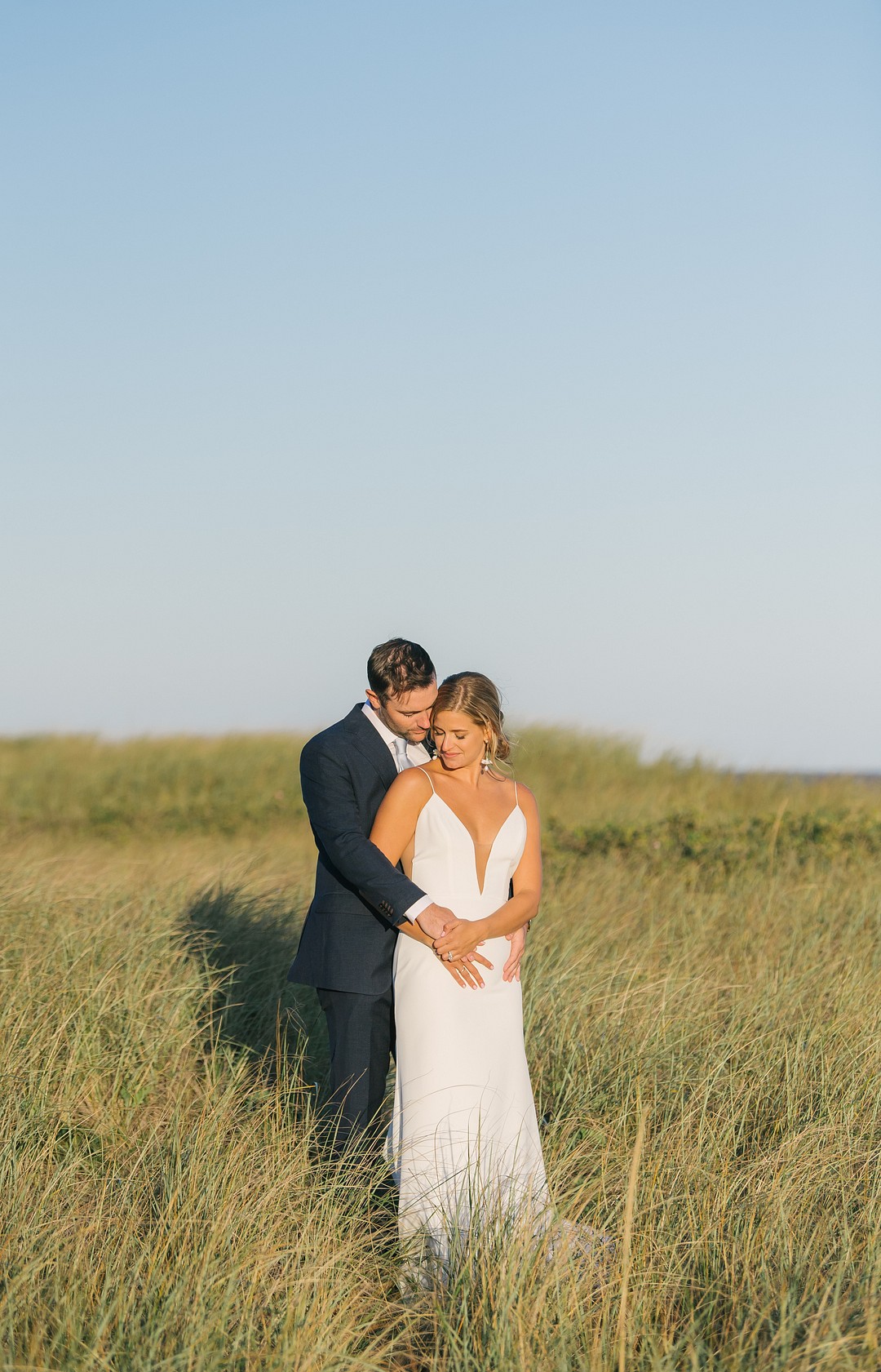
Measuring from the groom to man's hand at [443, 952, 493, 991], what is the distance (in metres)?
0.28

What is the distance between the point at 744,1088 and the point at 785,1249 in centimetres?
168

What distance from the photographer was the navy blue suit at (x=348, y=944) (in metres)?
4.39

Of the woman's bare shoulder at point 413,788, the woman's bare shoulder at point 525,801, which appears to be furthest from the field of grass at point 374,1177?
the woman's bare shoulder at point 413,788

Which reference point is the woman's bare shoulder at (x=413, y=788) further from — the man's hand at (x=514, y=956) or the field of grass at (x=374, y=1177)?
the field of grass at (x=374, y=1177)

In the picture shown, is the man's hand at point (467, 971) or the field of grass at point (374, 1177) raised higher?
the man's hand at point (467, 971)

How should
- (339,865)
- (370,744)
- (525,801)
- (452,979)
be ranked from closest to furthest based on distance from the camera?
(452,979) → (339,865) → (525,801) → (370,744)

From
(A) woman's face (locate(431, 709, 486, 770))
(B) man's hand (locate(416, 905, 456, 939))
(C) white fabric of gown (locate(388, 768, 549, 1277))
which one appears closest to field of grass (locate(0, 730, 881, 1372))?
(C) white fabric of gown (locate(388, 768, 549, 1277))

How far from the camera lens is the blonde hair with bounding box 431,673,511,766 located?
4.08 meters

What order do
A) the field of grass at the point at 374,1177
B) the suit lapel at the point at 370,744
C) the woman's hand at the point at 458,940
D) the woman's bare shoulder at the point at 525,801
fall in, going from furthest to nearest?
the suit lapel at the point at 370,744
the woman's bare shoulder at the point at 525,801
the woman's hand at the point at 458,940
the field of grass at the point at 374,1177

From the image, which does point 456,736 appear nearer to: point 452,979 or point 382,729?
point 382,729

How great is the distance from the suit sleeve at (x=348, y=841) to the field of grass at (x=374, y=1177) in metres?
0.90

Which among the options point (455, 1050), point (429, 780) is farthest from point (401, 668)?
point (455, 1050)

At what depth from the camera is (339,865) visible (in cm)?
424

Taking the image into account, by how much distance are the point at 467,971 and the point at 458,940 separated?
0.15m
